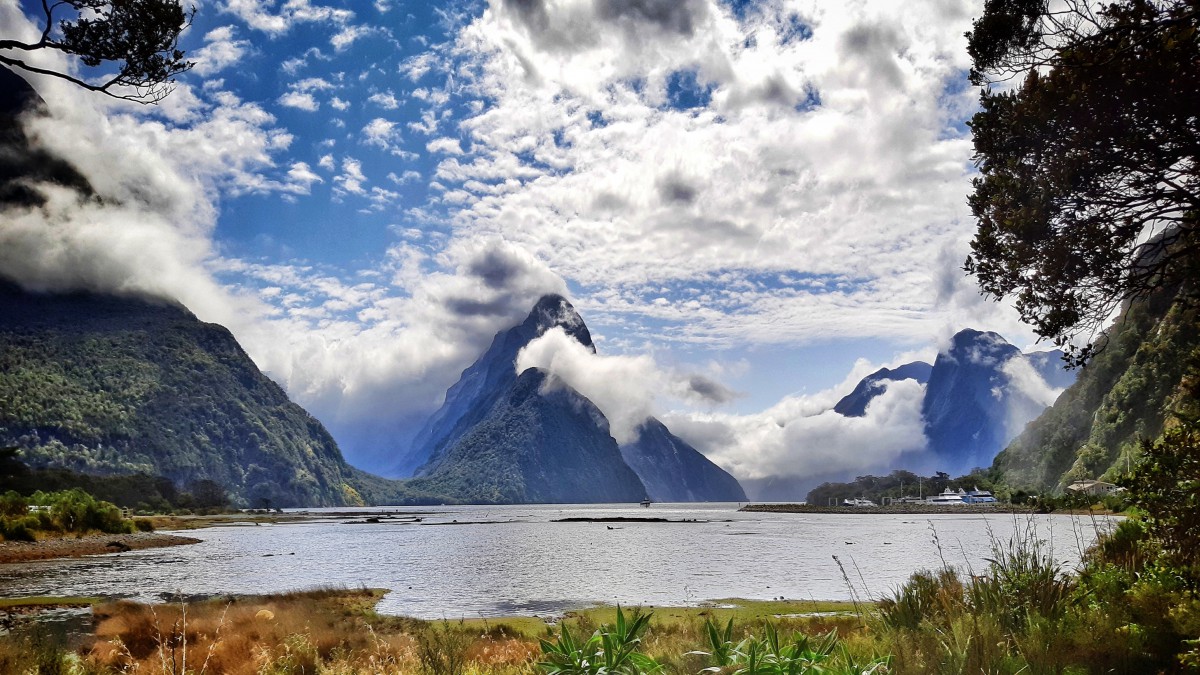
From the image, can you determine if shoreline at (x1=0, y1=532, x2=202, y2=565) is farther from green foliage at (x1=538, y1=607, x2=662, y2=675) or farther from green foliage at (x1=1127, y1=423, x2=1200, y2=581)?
green foliage at (x1=1127, y1=423, x2=1200, y2=581)

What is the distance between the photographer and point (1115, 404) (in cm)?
10350

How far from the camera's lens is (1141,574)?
29.2ft

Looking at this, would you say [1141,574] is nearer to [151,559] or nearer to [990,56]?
[990,56]

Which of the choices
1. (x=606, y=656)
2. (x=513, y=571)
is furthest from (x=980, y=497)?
(x=606, y=656)

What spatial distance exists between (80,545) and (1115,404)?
129 m

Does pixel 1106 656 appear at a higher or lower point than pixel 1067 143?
lower

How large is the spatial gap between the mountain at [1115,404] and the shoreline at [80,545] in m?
82.7

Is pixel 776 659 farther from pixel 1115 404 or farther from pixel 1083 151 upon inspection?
pixel 1115 404

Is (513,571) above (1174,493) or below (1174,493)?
below

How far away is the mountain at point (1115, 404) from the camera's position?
285 ft

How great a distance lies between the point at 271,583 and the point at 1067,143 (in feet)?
146

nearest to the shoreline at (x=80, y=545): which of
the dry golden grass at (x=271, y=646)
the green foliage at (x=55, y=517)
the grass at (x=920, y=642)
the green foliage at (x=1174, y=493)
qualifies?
the green foliage at (x=55, y=517)

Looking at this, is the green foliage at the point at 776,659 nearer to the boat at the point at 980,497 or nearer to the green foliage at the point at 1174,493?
the green foliage at the point at 1174,493

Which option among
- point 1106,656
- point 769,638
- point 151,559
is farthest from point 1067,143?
point 151,559
